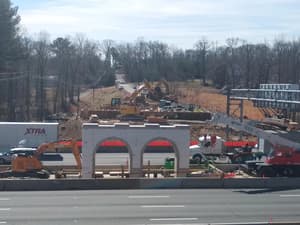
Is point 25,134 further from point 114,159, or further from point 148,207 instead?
point 148,207

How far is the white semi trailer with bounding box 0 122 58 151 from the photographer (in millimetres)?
50656

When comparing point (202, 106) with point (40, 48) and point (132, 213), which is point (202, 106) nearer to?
point (40, 48)

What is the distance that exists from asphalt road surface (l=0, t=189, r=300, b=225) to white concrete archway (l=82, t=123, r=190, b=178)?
18.5 ft

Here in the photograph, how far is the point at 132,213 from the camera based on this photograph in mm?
21766

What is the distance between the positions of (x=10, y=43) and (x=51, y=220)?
6324cm

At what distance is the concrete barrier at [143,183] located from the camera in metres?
29.6

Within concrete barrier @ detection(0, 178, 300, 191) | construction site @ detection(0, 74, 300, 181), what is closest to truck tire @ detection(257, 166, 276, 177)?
construction site @ detection(0, 74, 300, 181)

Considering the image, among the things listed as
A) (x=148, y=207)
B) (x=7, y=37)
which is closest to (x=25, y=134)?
(x=148, y=207)

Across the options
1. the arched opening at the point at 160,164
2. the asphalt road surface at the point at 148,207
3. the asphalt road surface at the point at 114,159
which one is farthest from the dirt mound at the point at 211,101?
the asphalt road surface at the point at 148,207

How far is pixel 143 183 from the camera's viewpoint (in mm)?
30203

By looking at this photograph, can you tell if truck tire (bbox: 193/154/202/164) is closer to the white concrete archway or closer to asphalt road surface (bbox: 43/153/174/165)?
asphalt road surface (bbox: 43/153/174/165)

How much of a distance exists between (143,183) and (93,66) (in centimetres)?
10990

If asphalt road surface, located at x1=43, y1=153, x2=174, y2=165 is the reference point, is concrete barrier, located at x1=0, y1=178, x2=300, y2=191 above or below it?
above

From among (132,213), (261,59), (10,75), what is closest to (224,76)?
(261,59)
